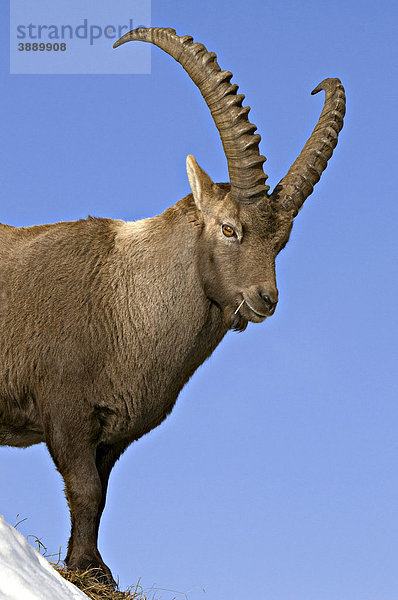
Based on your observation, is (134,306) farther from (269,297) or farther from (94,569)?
(94,569)

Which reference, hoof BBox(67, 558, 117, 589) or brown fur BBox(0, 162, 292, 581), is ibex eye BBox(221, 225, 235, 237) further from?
hoof BBox(67, 558, 117, 589)

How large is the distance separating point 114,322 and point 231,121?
7.91 ft

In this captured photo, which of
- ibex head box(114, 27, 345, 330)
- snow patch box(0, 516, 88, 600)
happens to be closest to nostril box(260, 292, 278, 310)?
ibex head box(114, 27, 345, 330)

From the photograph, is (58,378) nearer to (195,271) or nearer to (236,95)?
(195,271)

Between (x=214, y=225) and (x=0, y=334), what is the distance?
2.56 meters

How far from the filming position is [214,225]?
8.45 m

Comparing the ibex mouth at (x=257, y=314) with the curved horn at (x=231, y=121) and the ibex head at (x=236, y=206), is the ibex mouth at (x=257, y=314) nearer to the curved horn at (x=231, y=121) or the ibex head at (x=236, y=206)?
the ibex head at (x=236, y=206)

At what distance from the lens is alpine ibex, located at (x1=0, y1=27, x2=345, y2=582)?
325 inches

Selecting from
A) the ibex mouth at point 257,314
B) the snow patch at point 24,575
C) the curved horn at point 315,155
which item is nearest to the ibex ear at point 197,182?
the curved horn at point 315,155

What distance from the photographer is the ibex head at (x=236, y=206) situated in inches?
323

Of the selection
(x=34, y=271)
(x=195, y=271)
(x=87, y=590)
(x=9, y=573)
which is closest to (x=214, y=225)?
(x=195, y=271)

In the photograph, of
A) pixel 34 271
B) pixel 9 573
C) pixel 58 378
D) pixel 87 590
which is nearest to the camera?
pixel 9 573

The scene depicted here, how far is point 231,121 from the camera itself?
8.65 m

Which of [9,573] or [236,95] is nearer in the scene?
[9,573]
